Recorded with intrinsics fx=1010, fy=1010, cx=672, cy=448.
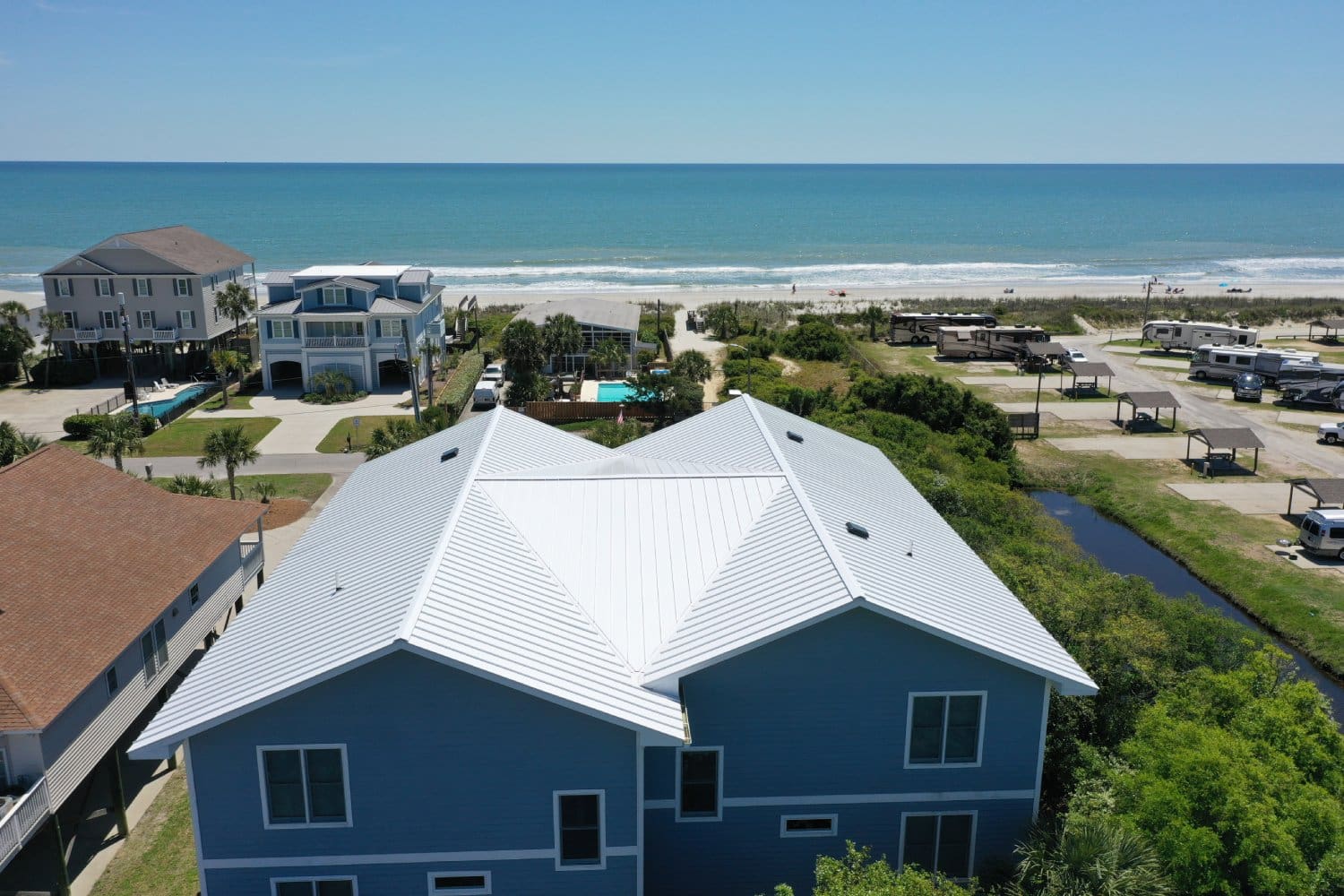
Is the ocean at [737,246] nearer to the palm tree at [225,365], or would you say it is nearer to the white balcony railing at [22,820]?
the palm tree at [225,365]

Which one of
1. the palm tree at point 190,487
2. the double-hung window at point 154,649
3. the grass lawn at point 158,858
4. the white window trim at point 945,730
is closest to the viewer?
the white window trim at point 945,730

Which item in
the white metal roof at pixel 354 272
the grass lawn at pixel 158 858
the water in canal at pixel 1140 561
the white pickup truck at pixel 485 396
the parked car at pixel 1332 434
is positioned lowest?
the grass lawn at pixel 158 858

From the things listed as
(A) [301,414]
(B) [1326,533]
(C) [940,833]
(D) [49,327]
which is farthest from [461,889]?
(D) [49,327]

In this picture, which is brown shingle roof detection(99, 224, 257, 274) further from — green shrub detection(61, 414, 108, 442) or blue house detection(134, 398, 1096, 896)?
blue house detection(134, 398, 1096, 896)

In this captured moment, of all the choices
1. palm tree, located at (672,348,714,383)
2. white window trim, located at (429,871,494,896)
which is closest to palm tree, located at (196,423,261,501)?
palm tree, located at (672,348,714,383)

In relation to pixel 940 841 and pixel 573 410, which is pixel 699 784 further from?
pixel 573 410

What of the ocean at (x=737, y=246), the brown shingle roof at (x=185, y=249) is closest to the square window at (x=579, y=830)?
the brown shingle roof at (x=185, y=249)
